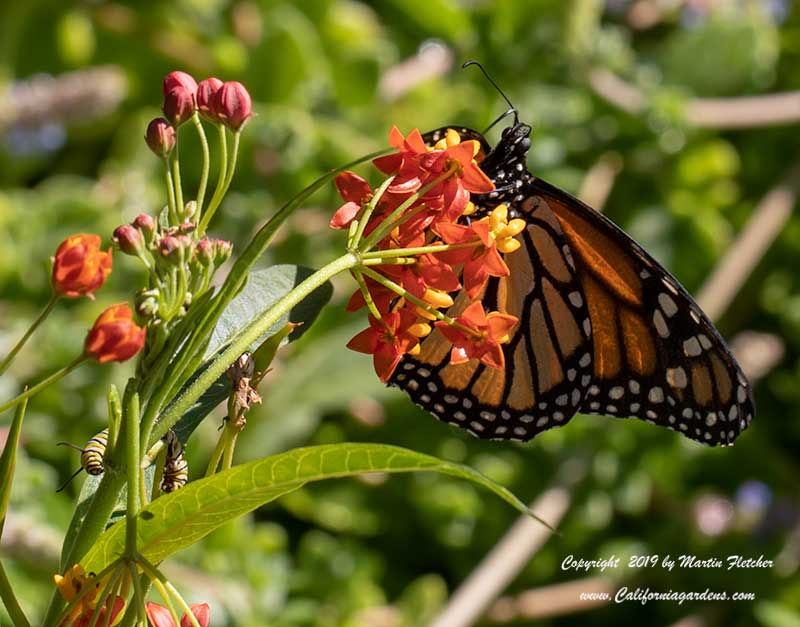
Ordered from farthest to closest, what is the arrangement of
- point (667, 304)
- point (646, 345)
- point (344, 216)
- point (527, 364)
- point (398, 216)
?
point (527, 364), point (646, 345), point (667, 304), point (344, 216), point (398, 216)

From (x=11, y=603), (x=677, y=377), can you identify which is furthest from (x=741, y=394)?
(x=11, y=603)

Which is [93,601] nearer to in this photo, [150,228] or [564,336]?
[150,228]

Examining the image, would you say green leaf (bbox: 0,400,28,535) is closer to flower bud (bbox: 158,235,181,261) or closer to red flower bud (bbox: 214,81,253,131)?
flower bud (bbox: 158,235,181,261)

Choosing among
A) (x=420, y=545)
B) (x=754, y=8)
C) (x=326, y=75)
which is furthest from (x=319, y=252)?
(x=754, y=8)

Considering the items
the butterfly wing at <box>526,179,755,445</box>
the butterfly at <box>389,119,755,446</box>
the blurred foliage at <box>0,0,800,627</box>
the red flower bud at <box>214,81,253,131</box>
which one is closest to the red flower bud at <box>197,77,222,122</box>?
the red flower bud at <box>214,81,253,131</box>

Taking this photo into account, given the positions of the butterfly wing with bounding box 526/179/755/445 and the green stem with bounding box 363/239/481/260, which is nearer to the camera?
the green stem with bounding box 363/239/481/260

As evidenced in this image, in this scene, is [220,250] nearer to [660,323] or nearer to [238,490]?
[238,490]

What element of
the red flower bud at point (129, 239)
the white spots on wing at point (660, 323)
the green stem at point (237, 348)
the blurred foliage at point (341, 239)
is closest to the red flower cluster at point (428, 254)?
the green stem at point (237, 348)
